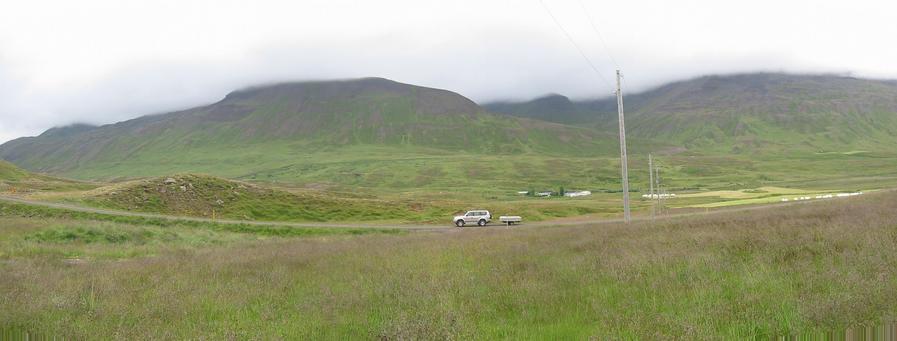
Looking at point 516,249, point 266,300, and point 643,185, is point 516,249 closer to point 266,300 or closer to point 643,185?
point 266,300

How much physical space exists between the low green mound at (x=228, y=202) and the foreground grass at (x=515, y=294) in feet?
128

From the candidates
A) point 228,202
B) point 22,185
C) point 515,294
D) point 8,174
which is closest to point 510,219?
point 228,202

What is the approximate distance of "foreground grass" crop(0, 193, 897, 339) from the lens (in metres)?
6.48

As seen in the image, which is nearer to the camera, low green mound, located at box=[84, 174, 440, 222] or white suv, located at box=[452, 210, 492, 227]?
low green mound, located at box=[84, 174, 440, 222]

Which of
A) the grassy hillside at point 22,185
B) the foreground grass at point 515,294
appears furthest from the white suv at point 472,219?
the grassy hillside at point 22,185

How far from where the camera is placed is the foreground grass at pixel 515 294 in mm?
6484

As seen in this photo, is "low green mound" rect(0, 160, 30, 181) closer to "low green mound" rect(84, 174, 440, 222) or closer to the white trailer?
"low green mound" rect(84, 174, 440, 222)

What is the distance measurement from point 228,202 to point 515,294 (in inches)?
2031

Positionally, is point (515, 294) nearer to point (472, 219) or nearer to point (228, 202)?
point (472, 219)

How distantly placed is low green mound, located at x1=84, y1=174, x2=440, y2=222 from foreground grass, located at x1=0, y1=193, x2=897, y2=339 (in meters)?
39.1

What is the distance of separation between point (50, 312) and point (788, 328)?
34.2 ft

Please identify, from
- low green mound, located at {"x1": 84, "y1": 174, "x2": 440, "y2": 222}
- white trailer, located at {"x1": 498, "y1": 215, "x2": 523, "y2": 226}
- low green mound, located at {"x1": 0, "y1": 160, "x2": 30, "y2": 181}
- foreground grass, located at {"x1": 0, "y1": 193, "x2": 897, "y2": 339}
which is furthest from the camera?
low green mound, located at {"x1": 0, "y1": 160, "x2": 30, "y2": 181}

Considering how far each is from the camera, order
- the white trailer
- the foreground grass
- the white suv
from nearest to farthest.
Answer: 1. the foreground grass
2. the white suv
3. the white trailer

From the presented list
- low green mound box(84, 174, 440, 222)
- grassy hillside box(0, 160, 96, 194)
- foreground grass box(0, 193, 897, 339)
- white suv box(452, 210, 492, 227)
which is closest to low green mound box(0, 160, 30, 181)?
grassy hillside box(0, 160, 96, 194)
